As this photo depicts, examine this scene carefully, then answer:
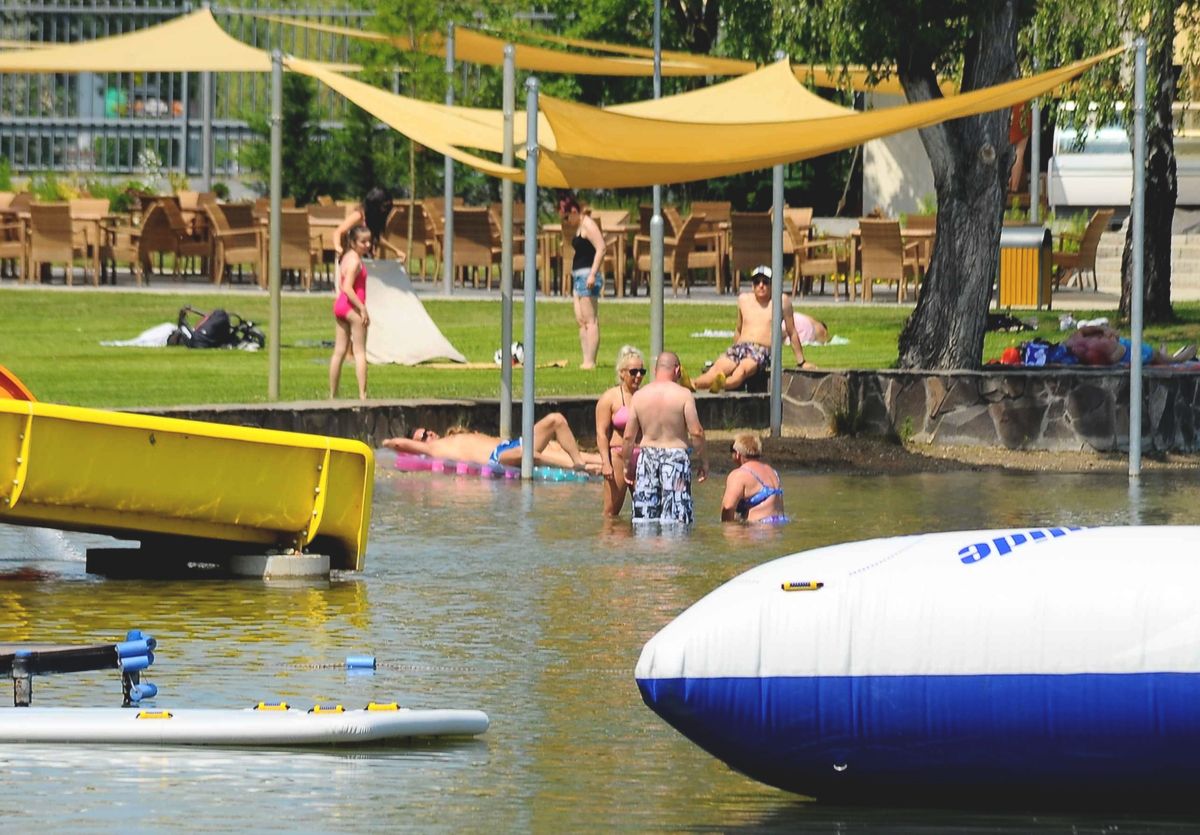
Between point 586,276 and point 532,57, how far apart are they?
3602mm

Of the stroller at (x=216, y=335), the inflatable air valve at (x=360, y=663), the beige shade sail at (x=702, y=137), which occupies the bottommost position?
the inflatable air valve at (x=360, y=663)

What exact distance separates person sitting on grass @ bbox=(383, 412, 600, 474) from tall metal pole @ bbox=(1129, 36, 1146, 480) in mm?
3582

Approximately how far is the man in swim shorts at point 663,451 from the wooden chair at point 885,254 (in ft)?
44.1

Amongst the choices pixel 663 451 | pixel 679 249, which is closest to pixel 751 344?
pixel 663 451

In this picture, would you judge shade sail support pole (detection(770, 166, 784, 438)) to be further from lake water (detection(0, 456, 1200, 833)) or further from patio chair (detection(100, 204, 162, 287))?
patio chair (detection(100, 204, 162, 287))

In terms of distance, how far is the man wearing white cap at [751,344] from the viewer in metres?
21.0

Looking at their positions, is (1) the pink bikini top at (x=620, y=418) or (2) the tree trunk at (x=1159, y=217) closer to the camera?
(1) the pink bikini top at (x=620, y=418)

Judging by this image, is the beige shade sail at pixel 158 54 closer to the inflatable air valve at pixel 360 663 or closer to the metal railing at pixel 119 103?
the inflatable air valve at pixel 360 663

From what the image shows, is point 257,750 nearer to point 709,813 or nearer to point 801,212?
point 709,813

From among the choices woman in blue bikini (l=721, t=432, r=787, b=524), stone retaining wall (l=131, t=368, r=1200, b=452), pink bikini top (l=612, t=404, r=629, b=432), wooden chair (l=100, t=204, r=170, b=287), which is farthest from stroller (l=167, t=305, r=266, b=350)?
woman in blue bikini (l=721, t=432, r=787, b=524)

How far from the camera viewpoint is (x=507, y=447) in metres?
17.8

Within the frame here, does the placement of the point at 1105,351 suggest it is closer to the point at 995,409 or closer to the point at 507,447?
the point at 995,409

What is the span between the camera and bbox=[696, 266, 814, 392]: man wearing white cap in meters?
21.0

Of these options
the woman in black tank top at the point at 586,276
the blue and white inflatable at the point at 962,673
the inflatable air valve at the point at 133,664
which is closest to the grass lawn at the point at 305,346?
the woman in black tank top at the point at 586,276
